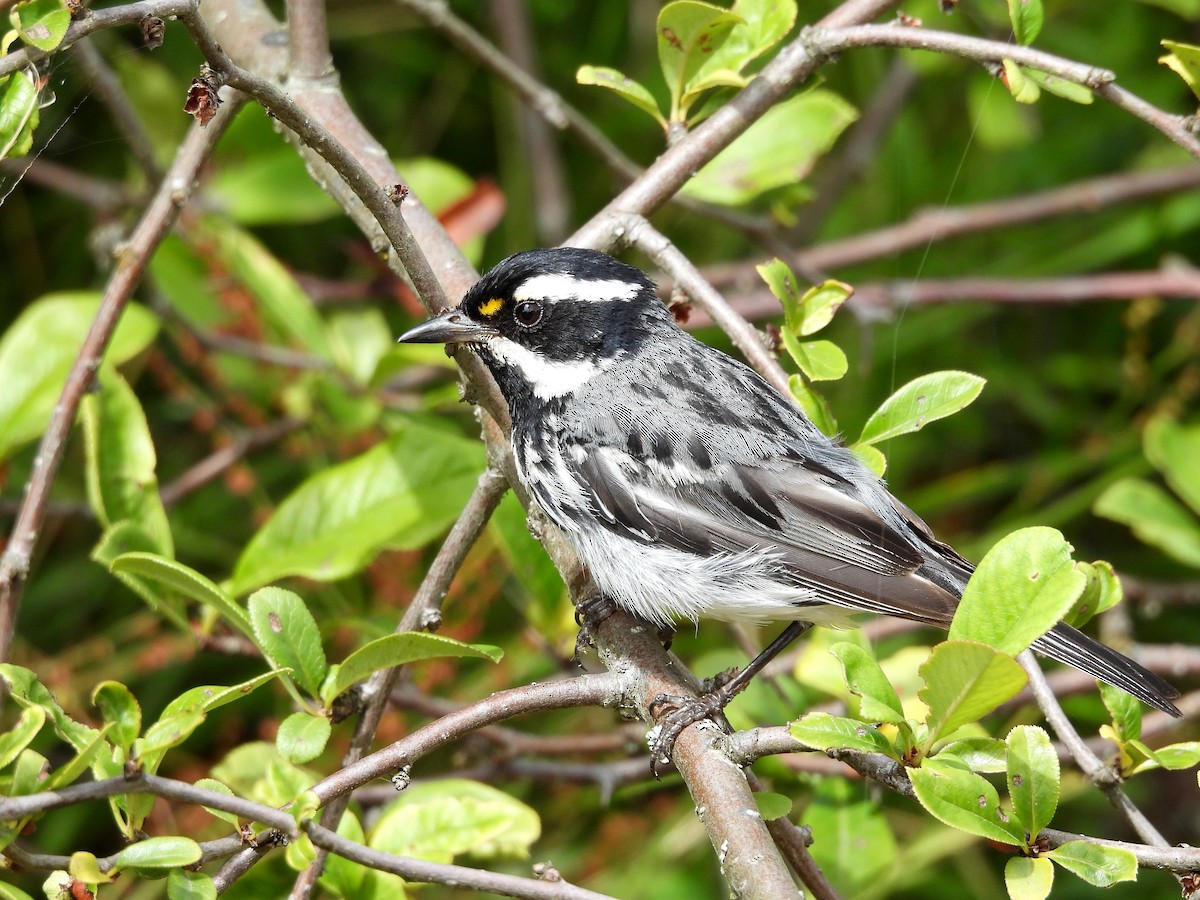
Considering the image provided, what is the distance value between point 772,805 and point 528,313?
66.6 inches

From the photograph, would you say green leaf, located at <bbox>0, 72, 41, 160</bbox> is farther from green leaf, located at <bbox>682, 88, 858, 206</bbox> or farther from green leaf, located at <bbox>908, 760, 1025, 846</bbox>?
green leaf, located at <bbox>682, 88, 858, 206</bbox>

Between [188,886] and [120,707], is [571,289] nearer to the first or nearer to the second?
[120,707]

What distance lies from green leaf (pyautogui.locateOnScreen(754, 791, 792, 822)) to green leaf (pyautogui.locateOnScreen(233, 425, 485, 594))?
1343 millimetres

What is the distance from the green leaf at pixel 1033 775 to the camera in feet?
7.07

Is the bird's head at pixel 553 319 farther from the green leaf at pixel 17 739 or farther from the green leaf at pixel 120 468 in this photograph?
the green leaf at pixel 17 739

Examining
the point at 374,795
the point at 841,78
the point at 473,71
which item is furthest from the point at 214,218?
the point at 841,78

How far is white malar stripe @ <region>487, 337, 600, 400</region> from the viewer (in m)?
3.77

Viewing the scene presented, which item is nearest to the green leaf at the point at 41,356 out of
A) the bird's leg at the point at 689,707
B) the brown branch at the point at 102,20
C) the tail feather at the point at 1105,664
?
the brown branch at the point at 102,20

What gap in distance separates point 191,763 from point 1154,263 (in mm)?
5282

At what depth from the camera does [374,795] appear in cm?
400

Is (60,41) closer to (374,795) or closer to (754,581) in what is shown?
(754,581)

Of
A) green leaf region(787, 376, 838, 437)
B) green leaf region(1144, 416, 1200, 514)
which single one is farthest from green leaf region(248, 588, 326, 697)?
green leaf region(1144, 416, 1200, 514)

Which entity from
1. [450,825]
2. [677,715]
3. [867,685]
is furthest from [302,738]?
[867,685]

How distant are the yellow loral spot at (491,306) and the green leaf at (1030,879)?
2.06 meters
